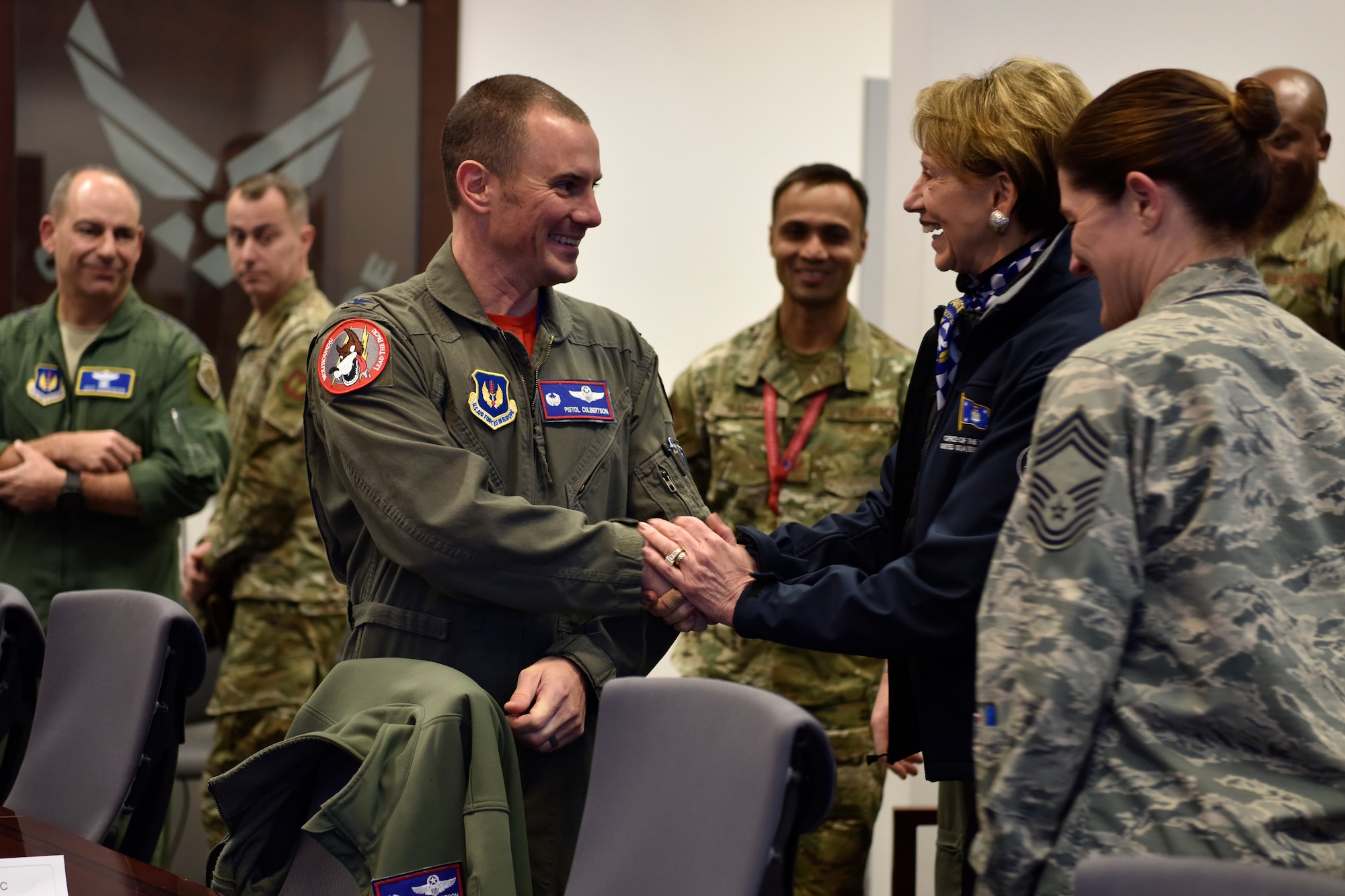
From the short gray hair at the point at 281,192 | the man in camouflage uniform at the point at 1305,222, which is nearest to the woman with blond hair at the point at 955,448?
the man in camouflage uniform at the point at 1305,222

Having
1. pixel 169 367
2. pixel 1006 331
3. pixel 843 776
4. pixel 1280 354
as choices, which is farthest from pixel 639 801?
pixel 169 367

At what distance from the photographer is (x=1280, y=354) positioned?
1374 millimetres

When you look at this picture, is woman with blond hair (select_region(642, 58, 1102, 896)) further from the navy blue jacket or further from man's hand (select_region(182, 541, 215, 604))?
man's hand (select_region(182, 541, 215, 604))

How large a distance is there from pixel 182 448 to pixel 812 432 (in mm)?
1752

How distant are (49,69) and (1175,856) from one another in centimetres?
468

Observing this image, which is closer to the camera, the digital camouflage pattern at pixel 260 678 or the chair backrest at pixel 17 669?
the chair backrest at pixel 17 669

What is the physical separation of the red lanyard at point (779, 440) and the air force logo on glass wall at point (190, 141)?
206cm

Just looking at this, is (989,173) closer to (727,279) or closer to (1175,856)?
(1175,856)

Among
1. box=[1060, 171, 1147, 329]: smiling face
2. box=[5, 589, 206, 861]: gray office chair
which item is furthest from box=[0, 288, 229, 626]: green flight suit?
box=[1060, 171, 1147, 329]: smiling face

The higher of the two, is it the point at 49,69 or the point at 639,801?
the point at 49,69

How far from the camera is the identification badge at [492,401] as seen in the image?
1964 millimetres

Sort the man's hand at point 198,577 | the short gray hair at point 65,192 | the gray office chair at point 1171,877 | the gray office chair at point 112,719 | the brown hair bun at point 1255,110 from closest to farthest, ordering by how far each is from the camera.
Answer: the gray office chair at point 1171,877 < the brown hair bun at point 1255,110 < the gray office chair at point 112,719 < the short gray hair at point 65,192 < the man's hand at point 198,577

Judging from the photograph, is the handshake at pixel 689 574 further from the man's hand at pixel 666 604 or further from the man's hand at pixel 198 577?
the man's hand at pixel 198 577

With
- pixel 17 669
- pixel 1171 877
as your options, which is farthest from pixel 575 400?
pixel 17 669
